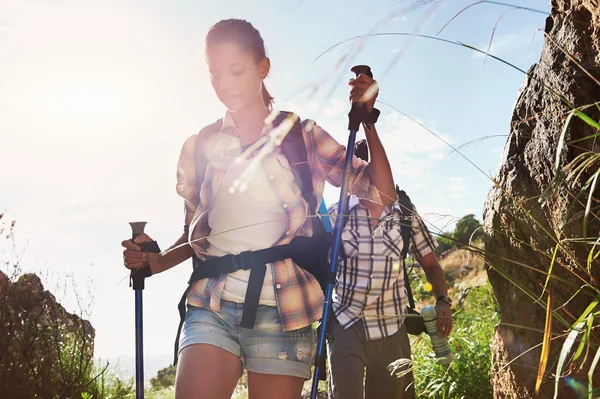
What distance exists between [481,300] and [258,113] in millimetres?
5963

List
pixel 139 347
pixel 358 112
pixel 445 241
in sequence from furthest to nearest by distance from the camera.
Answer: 1. pixel 445 241
2. pixel 139 347
3. pixel 358 112

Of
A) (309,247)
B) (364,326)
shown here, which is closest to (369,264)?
(364,326)

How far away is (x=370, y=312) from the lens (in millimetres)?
4418

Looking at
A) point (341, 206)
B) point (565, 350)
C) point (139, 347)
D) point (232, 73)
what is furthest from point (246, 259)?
point (565, 350)

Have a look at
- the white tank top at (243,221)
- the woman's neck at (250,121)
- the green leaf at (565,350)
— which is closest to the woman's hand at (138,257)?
the white tank top at (243,221)

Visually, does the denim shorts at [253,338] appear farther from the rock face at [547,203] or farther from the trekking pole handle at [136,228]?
the rock face at [547,203]

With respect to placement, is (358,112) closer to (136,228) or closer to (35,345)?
(136,228)

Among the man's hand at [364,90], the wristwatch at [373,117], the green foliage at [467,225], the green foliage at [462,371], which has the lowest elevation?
the green foliage at [462,371]

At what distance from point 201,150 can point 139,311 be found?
3.26 feet

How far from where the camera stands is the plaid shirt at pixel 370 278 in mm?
4355

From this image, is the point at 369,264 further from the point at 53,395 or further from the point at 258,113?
the point at 53,395

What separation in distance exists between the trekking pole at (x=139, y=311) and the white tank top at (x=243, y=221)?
53cm

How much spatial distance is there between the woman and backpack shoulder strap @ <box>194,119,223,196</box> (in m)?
0.02

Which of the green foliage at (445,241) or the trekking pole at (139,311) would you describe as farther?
the trekking pole at (139,311)
